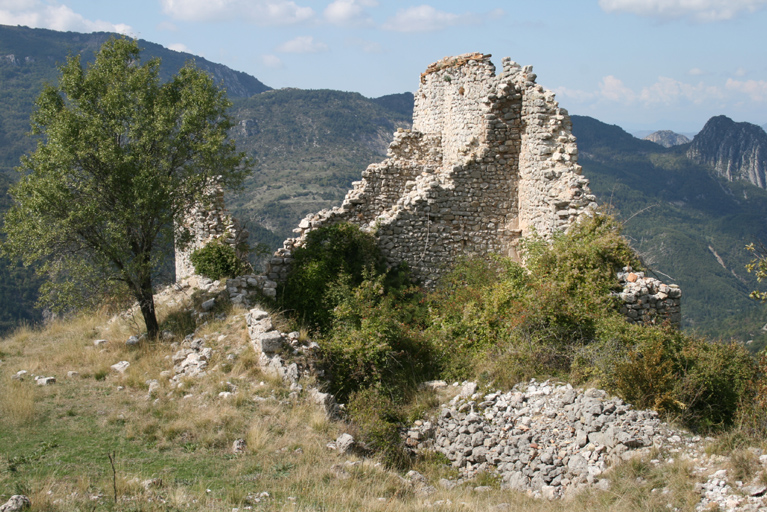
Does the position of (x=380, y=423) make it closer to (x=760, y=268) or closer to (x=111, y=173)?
(x=111, y=173)

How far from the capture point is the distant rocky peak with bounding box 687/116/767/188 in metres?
108

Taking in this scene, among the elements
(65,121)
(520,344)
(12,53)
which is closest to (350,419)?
(520,344)

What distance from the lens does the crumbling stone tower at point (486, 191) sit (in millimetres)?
10648

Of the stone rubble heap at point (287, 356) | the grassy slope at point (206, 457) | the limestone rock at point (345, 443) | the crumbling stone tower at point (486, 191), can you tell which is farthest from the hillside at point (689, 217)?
the limestone rock at point (345, 443)

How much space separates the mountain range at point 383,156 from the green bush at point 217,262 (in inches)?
1289

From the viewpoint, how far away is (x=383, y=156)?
122938 millimetres

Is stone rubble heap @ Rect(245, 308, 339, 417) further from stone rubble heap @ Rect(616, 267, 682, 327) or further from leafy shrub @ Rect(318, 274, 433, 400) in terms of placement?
stone rubble heap @ Rect(616, 267, 682, 327)

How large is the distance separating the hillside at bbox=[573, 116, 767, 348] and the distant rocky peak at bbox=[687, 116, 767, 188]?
3104 millimetres

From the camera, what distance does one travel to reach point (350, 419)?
7.39 meters

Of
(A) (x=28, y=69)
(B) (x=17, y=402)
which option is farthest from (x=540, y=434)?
(A) (x=28, y=69)

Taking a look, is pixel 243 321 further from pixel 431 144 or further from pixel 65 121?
pixel 431 144

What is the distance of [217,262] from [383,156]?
4503 inches

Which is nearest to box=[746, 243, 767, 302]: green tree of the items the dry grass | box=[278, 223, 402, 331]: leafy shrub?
box=[278, 223, 402, 331]: leafy shrub

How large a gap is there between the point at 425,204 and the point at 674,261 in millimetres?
56392
